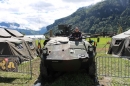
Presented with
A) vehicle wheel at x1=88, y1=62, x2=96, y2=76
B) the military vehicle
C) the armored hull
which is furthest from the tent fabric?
vehicle wheel at x1=88, y1=62, x2=96, y2=76

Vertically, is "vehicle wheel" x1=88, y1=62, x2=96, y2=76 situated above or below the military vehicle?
below

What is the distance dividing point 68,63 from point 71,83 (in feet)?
3.29

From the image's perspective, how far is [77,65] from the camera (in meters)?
9.89

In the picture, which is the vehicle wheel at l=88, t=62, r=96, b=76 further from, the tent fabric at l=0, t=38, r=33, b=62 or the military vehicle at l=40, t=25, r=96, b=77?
the tent fabric at l=0, t=38, r=33, b=62

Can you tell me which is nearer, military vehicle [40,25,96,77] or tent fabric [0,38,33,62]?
military vehicle [40,25,96,77]

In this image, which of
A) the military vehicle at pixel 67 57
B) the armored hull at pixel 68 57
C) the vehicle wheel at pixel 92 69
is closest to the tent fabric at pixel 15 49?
the military vehicle at pixel 67 57

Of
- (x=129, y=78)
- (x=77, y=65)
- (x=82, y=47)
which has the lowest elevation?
(x=129, y=78)

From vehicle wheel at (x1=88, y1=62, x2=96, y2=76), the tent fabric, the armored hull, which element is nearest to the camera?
the armored hull

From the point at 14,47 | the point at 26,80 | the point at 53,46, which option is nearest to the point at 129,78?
the point at 53,46

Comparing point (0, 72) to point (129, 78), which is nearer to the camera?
point (129, 78)

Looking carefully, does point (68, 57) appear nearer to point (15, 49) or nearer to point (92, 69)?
point (92, 69)

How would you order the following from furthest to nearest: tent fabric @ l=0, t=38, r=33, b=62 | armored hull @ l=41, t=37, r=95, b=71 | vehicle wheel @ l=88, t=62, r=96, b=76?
tent fabric @ l=0, t=38, r=33, b=62
vehicle wheel @ l=88, t=62, r=96, b=76
armored hull @ l=41, t=37, r=95, b=71

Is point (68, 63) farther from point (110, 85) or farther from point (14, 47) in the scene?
point (14, 47)

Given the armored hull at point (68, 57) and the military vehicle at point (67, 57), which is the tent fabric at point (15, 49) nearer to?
the military vehicle at point (67, 57)
